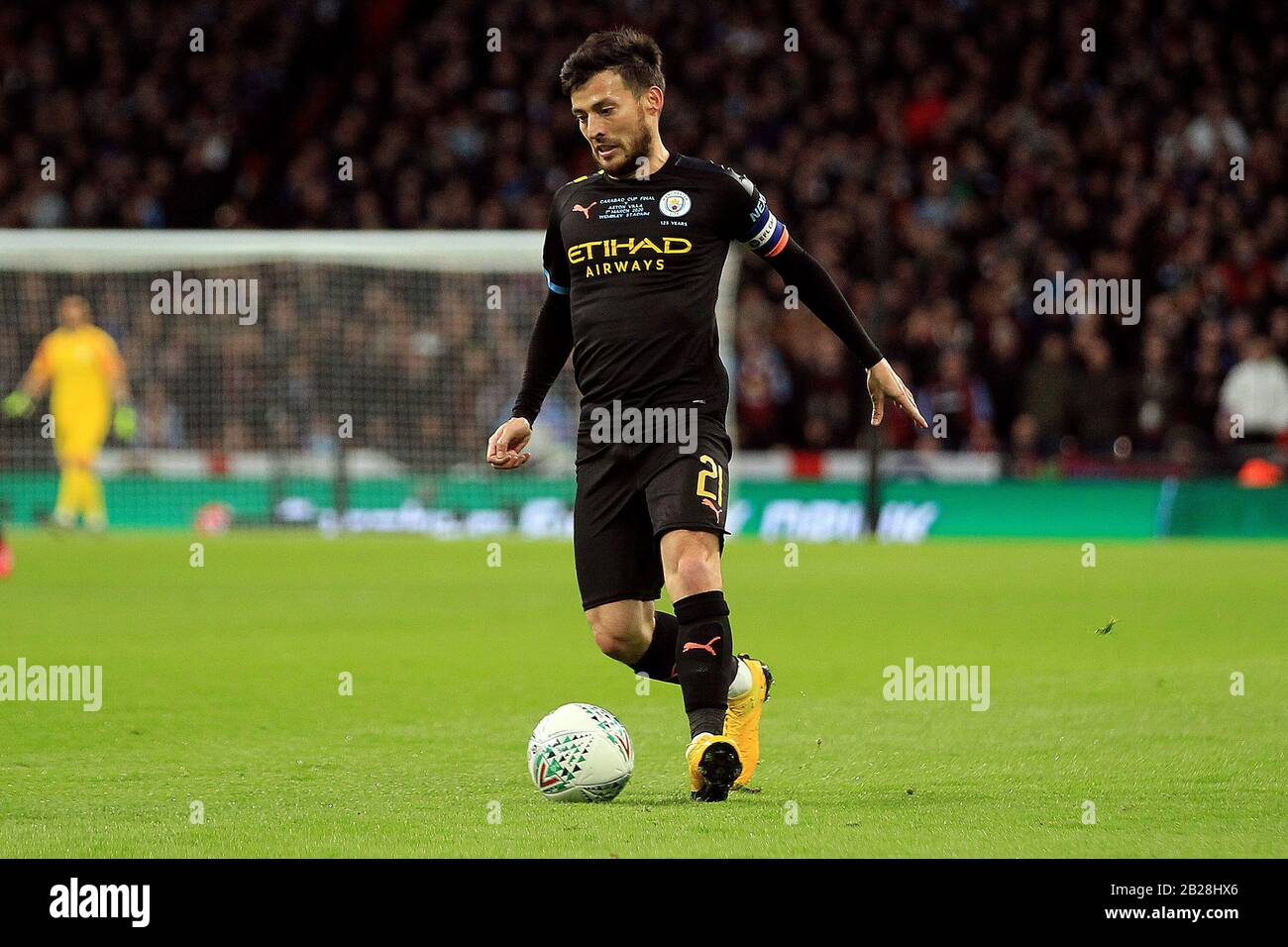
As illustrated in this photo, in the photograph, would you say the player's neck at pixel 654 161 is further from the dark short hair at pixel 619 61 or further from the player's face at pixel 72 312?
the player's face at pixel 72 312

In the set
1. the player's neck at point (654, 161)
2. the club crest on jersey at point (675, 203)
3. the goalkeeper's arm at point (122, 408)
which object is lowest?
the club crest on jersey at point (675, 203)

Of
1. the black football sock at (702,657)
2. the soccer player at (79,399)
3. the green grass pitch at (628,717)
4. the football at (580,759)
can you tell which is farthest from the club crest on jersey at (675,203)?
the soccer player at (79,399)

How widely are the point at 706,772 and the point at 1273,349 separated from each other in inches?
652

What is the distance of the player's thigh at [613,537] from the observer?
640 cm

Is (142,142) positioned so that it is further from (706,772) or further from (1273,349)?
(706,772)

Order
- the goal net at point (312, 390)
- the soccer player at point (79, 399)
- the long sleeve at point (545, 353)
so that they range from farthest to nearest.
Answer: the goal net at point (312, 390) < the soccer player at point (79, 399) < the long sleeve at point (545, 353)

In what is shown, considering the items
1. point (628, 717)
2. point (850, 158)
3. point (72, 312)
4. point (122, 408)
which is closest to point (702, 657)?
point (628, 717)

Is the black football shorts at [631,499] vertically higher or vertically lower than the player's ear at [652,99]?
lower

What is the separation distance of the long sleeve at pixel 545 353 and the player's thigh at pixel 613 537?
0.54 meters

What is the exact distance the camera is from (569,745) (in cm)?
638

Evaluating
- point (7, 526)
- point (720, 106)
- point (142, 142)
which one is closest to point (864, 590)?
point (7, 526)

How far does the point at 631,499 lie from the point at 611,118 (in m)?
1.20

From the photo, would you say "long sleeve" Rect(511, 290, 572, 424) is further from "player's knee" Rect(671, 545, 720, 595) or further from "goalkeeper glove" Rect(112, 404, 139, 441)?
"goalkeeper glove" Rect(112, 404, 139, 441)

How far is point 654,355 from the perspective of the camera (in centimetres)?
638
